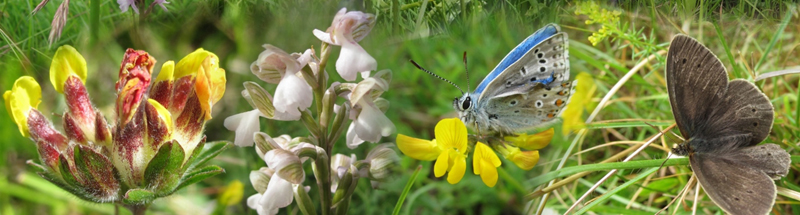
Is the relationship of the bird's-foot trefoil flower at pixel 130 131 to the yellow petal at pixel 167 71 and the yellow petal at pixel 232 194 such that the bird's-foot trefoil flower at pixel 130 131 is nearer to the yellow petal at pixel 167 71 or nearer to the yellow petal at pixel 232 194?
the yellow petal at pixel 167 71

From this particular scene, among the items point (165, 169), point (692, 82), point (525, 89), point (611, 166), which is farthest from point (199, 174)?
point (692, 82)

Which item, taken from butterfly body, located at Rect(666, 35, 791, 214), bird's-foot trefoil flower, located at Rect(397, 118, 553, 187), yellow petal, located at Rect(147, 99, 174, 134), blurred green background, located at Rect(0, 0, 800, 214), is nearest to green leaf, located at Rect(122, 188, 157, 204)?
yellow petal, located at Rect(147, 99, 174, 134)

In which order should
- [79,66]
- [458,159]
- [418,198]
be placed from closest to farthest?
1. [79,66]
2. [458,159]
3. [418,198]

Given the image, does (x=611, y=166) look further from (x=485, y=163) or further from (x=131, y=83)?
(x=131, y=83)

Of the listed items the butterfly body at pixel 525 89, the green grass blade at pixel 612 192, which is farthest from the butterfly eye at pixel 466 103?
the green grass blade at pixel 612 192

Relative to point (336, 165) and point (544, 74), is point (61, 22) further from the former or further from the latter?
point (544, 74)

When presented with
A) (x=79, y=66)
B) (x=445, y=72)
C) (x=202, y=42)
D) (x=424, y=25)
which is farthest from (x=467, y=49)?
(x=79, y=66)

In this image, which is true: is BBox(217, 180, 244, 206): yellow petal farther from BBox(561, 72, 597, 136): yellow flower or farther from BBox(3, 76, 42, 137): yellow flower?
BBox(561, 72, 597, 136): yellow flower
